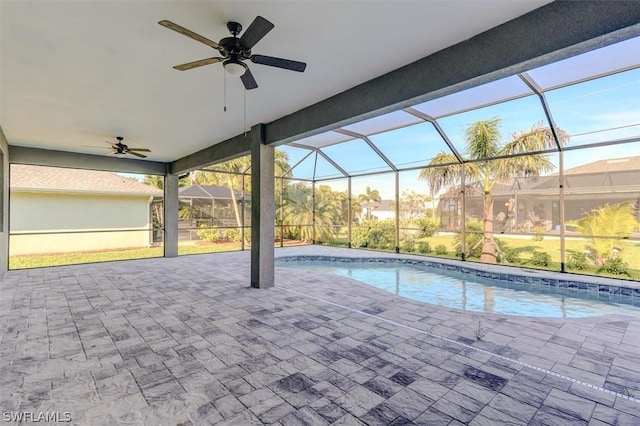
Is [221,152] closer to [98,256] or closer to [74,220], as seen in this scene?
[74,220]

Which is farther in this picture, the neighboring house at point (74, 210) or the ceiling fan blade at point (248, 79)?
the neighboring house at point (74, 210)

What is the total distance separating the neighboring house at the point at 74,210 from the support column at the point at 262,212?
16.4 ft

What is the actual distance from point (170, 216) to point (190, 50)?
6.98 m

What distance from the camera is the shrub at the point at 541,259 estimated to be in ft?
23.8

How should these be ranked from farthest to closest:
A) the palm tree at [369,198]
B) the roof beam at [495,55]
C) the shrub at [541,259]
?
the palm tree at [369,198]
the shrub at [541,259]
the roof beam at [495,55]

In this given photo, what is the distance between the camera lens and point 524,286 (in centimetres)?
580

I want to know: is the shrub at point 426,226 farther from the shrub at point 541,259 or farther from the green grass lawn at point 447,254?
the shrub at point 541,259

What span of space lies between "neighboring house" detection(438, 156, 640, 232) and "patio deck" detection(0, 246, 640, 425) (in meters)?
3.79

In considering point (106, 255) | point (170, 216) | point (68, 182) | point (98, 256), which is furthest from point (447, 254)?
point (68, 182)

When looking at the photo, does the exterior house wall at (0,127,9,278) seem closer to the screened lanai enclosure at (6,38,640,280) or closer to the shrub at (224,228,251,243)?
the screened lanai enclosure at (6,38,640,280)

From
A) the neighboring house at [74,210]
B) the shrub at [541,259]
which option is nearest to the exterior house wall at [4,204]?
the neighboring house at [74,210]

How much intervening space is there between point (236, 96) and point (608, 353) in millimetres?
4846

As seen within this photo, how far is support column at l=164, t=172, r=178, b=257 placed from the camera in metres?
8.80

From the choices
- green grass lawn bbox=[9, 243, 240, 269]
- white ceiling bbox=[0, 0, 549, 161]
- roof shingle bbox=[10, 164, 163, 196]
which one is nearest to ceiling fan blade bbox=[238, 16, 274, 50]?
white ceiling bbox=[0, 0, 549, 161]
